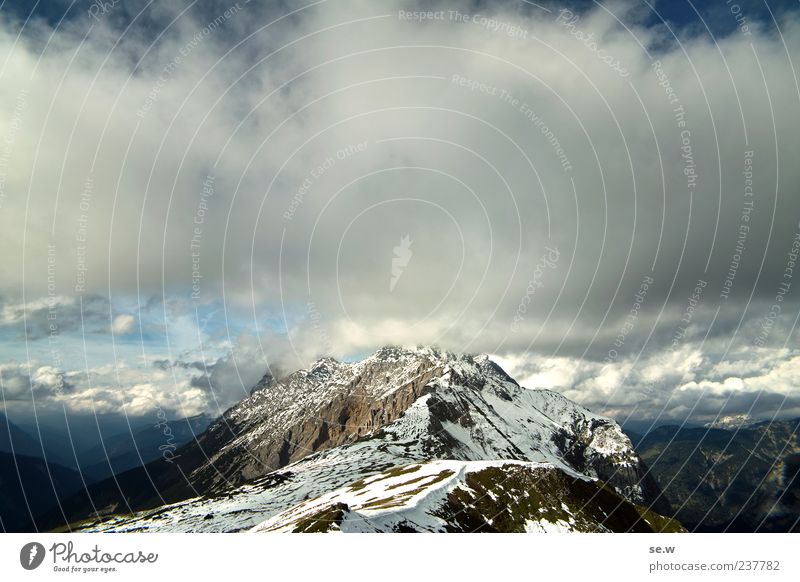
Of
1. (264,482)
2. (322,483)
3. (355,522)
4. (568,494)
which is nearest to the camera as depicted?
(355,522)

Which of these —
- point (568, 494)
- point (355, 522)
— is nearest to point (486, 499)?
point (568, 494)

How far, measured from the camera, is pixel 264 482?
634 ft
